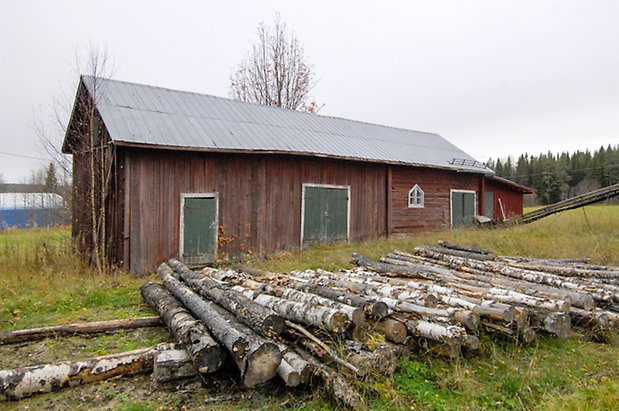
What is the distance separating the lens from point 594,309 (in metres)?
5.76

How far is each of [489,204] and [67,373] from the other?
19492 mm

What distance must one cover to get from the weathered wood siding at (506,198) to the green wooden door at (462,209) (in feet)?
5.77

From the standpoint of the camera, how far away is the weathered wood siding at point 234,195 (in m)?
9.60

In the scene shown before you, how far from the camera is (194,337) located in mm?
4113

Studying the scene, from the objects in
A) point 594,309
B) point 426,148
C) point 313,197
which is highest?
point 426,148

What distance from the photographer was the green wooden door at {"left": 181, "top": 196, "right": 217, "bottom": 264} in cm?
1033

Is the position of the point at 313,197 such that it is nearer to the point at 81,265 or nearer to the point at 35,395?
the point at 81,265

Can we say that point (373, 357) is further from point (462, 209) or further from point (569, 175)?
point (569, 175)

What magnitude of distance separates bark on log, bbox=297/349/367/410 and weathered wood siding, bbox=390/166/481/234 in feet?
38.8

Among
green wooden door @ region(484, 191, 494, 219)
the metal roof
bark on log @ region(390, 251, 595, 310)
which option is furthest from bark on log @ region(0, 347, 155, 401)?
green wooden door @ region(484, 191, 494, 219)

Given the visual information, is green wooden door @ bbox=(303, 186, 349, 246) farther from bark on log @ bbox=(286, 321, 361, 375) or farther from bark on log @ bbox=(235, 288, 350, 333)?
bark on log @ bbox=(286, 321, 361, 375)

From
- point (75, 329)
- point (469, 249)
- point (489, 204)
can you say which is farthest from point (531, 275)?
point (489, 204)

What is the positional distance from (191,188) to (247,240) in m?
2.25

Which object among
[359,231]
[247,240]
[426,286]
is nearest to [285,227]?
[247,240]
